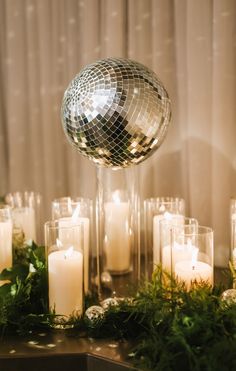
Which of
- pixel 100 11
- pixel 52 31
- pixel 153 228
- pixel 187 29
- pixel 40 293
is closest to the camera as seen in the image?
pixel 40 293

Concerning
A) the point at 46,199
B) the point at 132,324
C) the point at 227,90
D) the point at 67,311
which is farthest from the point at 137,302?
the point at 46,199

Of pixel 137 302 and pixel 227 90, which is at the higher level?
pixel 227 90

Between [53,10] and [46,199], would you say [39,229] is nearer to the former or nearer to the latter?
[46,199]

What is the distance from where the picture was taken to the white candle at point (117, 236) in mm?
1277

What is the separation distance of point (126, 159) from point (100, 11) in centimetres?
68

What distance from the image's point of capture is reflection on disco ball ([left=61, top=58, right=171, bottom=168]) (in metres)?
0.91

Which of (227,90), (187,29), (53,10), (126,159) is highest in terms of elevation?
(53,10)

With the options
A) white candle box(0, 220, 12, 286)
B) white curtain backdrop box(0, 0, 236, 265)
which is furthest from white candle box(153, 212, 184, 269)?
white candle box(0, 220, 12, 286)

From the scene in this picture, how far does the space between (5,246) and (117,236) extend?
1.04ft

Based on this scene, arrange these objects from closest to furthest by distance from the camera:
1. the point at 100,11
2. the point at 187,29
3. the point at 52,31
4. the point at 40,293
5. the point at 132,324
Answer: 1. the point at 132,324
2. the point at 40,293
3. the point at 187,29
4. the point at 100,11
5. the point at 52,31

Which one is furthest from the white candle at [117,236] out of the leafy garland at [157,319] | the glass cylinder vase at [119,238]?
the leafy garland at [157,319]

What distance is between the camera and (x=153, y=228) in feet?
3.90

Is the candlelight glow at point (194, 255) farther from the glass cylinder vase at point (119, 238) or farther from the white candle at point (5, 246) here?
the white candle at point (5, 246)

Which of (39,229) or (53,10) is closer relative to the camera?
(39,229)
